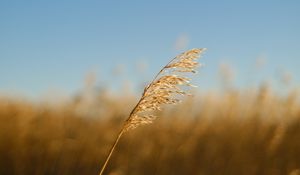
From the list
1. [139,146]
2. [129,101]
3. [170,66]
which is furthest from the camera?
[129,101]

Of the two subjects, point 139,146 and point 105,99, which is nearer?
point 139,146

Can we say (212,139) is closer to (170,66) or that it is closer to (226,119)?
(226,119)

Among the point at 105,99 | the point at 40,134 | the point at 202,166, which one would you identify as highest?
the point at 105,99

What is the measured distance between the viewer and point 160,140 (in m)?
4.91

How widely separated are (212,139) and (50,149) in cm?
213

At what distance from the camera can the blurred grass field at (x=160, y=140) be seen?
4746mm

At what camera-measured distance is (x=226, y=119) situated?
6117 millimetres

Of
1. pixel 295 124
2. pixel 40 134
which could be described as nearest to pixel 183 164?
pixel 40 134

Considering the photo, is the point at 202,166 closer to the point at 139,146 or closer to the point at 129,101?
the point at 139,146

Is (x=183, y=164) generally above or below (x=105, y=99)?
below

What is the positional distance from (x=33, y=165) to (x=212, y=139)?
2314 mm

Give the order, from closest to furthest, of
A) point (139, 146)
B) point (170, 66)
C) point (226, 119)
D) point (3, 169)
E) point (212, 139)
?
point (170, 66) → point (3, 169) → point (139, 146) → point (212, 139) → point (226, 119)

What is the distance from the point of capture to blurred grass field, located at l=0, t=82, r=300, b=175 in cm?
475

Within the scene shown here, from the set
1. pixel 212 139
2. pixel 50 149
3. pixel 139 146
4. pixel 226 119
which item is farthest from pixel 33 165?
pixel 226 119
